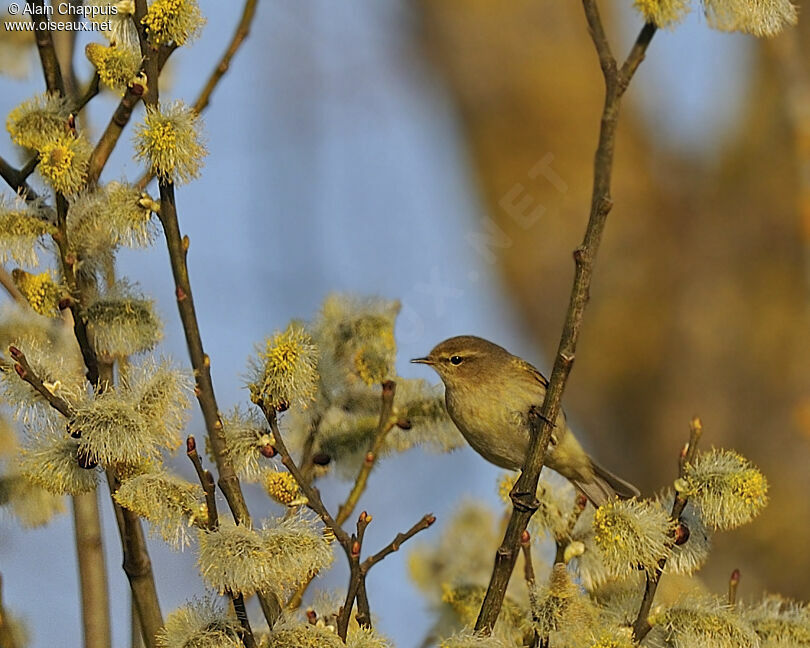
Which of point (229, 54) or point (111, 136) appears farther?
point (229, 54)

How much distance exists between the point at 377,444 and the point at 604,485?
1.26 meters

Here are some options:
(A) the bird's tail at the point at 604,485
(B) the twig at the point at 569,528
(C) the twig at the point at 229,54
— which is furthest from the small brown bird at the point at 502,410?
(C) the twig at the point at 229,54

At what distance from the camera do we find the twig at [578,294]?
129 centimetres

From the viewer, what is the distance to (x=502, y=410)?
280cm

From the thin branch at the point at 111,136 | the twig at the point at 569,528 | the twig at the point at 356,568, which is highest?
the thin branch at the point at 111,136

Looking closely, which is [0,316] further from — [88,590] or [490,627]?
[490,627]

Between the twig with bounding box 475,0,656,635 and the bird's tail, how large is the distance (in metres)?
1.33

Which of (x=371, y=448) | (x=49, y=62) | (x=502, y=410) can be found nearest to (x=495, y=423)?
(x=502, y=410)

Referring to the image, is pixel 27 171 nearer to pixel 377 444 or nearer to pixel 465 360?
pixel 377 444

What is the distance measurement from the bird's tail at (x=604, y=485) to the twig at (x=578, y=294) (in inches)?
52.3

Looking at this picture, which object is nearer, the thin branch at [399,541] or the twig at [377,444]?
the thin branch at [399,541]

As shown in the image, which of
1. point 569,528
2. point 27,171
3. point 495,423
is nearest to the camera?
point 27,171

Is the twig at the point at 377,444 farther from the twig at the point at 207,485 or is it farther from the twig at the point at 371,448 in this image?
the twig at the point at 207,485

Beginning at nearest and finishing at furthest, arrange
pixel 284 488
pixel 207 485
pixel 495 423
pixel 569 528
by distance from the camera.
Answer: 1. pixel 207 485
2. pixel 284 488
3. pixel 569 528
4. pixel 495 423
